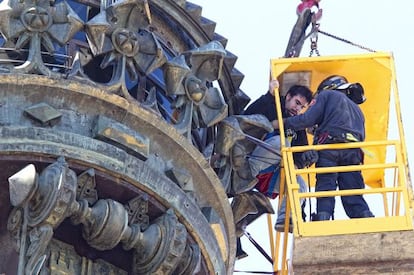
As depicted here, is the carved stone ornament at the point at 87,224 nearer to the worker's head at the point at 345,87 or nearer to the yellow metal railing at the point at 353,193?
the yellow metal railing at the point at 353,193

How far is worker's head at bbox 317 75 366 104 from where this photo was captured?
30.1 metres

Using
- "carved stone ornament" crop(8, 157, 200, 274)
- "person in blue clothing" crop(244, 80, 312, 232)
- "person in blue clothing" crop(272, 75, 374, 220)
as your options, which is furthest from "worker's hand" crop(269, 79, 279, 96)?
"carved stone ornament" crop(8, 157, 200, 274)

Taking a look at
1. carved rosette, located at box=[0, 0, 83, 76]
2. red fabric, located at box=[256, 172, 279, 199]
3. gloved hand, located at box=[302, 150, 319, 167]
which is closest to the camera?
carved rosette, located at box=[0, 0, 83, 76]

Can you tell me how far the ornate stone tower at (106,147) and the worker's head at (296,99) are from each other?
280 cm

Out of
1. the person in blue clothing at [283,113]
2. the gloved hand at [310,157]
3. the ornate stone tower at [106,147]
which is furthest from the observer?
the gloved hand at [310,157]

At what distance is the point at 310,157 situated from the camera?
95.7ft

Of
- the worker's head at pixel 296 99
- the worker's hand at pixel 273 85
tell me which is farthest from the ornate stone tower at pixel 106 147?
the worker's head at pixel 296 99

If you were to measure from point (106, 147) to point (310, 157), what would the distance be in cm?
463

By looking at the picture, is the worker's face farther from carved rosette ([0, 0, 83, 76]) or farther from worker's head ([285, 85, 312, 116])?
carved rosette ([0, 0, 83, 76])

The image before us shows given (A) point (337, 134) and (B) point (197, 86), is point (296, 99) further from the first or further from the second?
(B) point (197, 86)

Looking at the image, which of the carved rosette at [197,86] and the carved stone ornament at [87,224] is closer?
the carved stone ornament at [87,224]

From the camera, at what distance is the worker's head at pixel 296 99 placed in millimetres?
30247

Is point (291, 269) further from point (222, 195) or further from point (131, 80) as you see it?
point (131, 80)

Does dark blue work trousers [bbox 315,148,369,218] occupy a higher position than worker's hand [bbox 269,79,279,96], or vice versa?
worker's hand [bbox 269,79,279,96]
